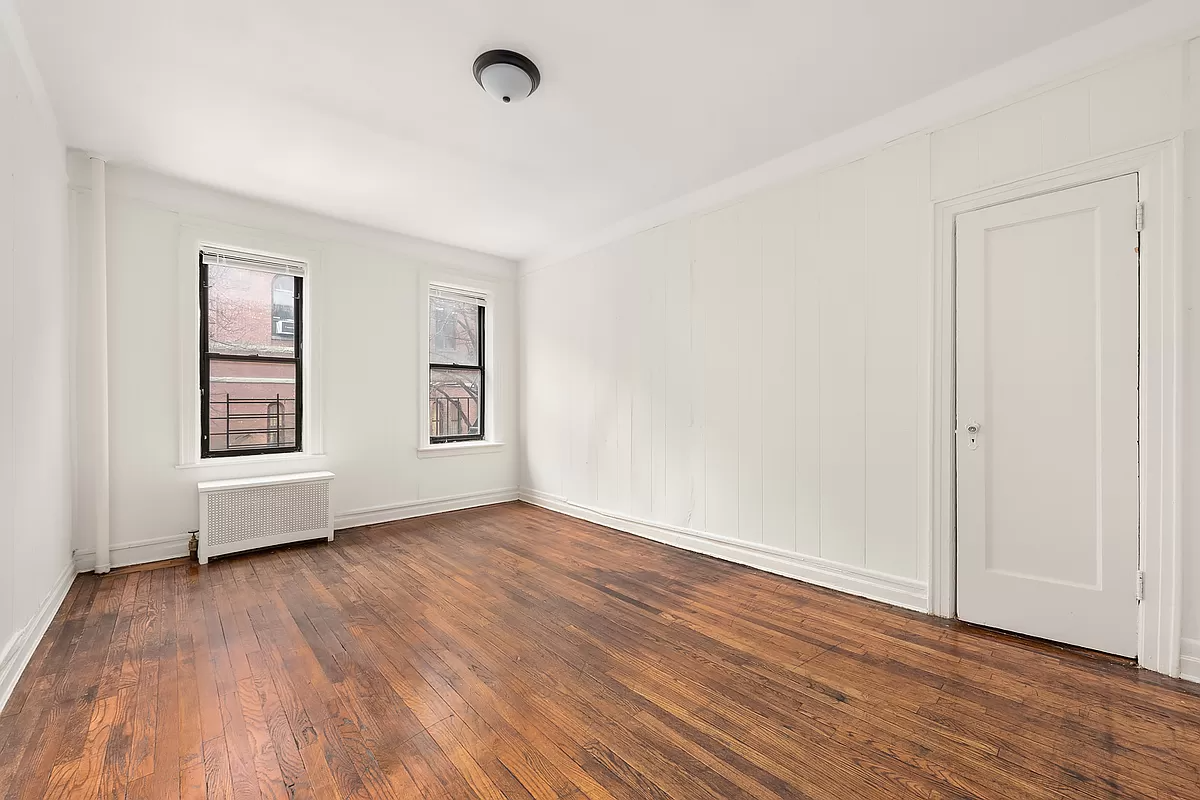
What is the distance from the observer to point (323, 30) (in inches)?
87.8

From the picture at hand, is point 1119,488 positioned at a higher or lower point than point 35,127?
lower

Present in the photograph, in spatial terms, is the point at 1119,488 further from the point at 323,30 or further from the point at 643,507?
the point at 323,30

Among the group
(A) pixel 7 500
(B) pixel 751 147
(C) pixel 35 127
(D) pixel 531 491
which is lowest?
(D) pixel 531 491

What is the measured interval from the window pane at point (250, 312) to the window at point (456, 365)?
1.32m

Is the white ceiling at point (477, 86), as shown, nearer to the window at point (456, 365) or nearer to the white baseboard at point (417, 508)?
the window at point (456, 365)

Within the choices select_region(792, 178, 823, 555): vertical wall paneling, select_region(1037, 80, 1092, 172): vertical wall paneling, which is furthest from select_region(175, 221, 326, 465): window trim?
select_region(1037, 80, 1092, 172): vertical wall paneling

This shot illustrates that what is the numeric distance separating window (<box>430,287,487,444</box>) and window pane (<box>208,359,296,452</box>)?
51.9 inches

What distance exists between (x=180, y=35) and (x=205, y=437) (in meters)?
2.86

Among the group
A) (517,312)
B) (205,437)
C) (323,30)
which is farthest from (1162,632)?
(205,437)

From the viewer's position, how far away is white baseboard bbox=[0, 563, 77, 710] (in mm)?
1973

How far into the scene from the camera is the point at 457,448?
5.35 metres

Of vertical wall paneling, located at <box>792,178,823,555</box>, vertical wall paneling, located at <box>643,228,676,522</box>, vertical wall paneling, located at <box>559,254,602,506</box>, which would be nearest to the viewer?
vertical wall paneling, located at <box>792,178,823,555</box>

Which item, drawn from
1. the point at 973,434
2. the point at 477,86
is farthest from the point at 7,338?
the point at 973,434

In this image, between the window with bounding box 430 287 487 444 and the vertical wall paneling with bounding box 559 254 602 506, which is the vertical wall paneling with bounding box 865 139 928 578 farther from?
the window with bounding box 430 287 487 444
